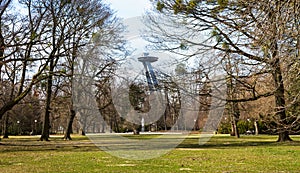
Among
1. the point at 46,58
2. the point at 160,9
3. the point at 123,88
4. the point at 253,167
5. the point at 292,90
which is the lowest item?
the point at 253,167

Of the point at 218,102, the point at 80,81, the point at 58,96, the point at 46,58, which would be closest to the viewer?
the point at 218,102

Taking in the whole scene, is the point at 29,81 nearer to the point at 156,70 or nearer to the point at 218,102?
the point at 156,70

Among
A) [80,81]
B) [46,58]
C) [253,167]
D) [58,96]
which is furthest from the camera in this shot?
[58,96]

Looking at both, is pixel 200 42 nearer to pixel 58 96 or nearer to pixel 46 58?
pixel 46 58

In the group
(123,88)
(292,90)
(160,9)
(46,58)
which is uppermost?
(160,9)

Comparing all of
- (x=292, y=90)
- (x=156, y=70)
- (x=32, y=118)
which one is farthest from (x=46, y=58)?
(x=32, y=118)

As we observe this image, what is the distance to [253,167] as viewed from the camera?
778cm

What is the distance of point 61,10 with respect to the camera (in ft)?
50.3

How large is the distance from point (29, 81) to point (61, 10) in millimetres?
3852

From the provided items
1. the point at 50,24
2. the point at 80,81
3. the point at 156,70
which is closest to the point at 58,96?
the point at 80,81

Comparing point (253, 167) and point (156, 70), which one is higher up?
point (156, 70)

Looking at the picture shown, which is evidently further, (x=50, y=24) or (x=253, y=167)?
(x=50, y=24)

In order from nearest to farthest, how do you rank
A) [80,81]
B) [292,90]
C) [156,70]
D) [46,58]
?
[292,90], [156,70], [46,58], [80,81]

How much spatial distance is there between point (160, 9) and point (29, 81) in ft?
Answer: 24.5
